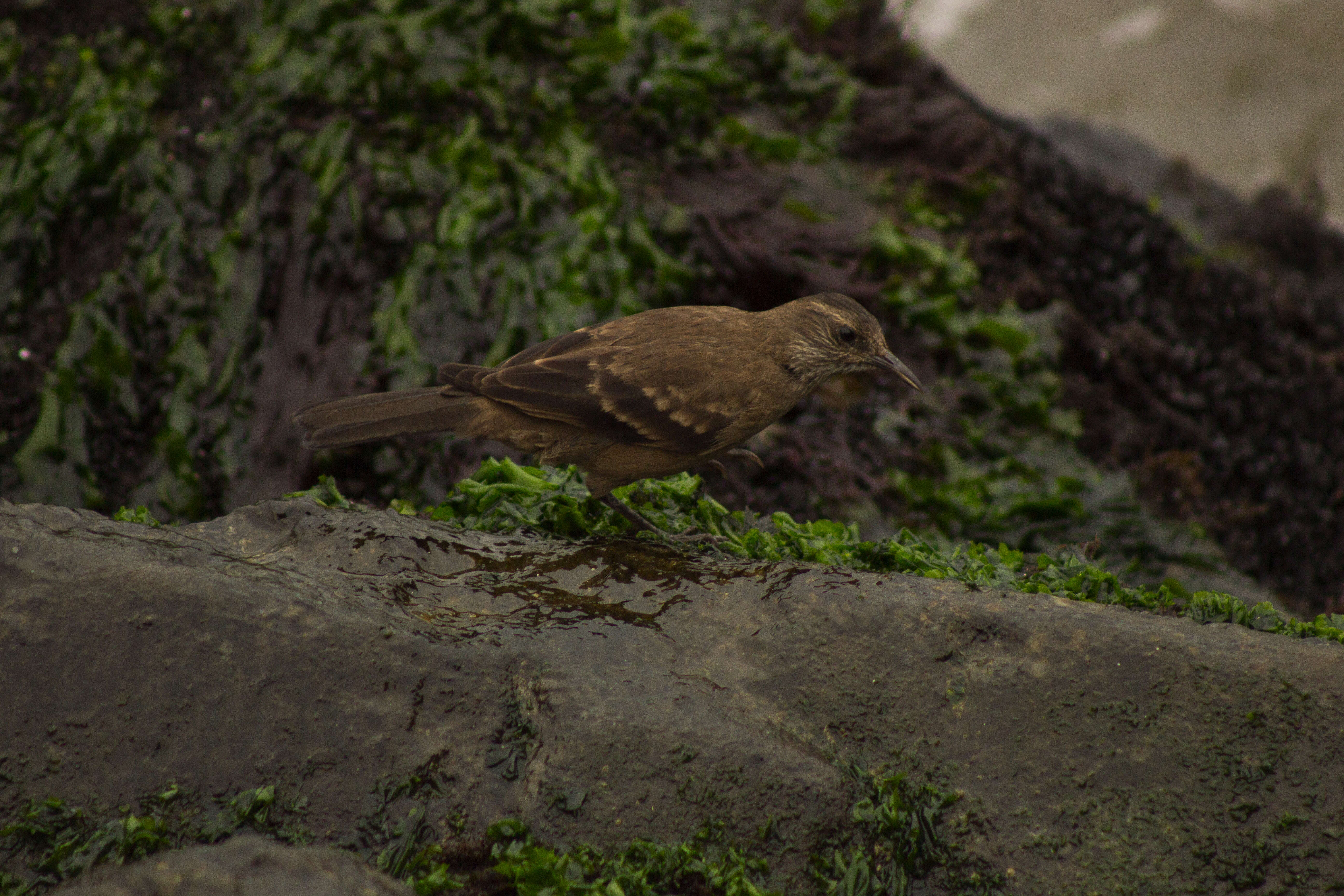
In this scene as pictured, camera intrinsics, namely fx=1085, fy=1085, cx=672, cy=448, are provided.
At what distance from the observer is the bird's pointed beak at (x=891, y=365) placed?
5.20 meters

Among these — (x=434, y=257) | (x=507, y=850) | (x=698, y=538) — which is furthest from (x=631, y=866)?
(x=434, y=257)

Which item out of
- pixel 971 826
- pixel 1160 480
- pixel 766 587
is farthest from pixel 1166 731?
pixel 1160 480

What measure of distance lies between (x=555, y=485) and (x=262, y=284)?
280 centimetres

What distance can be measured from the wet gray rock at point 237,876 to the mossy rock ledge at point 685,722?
0.52 metres

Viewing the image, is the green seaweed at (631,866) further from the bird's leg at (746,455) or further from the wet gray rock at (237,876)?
the bird's leg at (746,455)

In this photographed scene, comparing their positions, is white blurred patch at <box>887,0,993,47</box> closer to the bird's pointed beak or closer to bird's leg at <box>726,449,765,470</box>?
the bird's pointed beak

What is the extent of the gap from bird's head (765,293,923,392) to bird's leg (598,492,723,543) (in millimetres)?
998

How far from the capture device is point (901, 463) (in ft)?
21.2

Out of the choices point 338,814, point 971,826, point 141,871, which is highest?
point 141,871

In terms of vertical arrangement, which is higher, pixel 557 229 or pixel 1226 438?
pixel 557 229

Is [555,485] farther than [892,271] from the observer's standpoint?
No

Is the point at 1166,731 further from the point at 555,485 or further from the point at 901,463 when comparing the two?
the point at 901,463

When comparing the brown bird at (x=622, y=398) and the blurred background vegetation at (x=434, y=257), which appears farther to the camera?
the blurred background vegetation at (x=434, y=257)

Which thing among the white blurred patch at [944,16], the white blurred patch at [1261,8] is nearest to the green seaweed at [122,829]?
the white blurred patch at [944,16]
